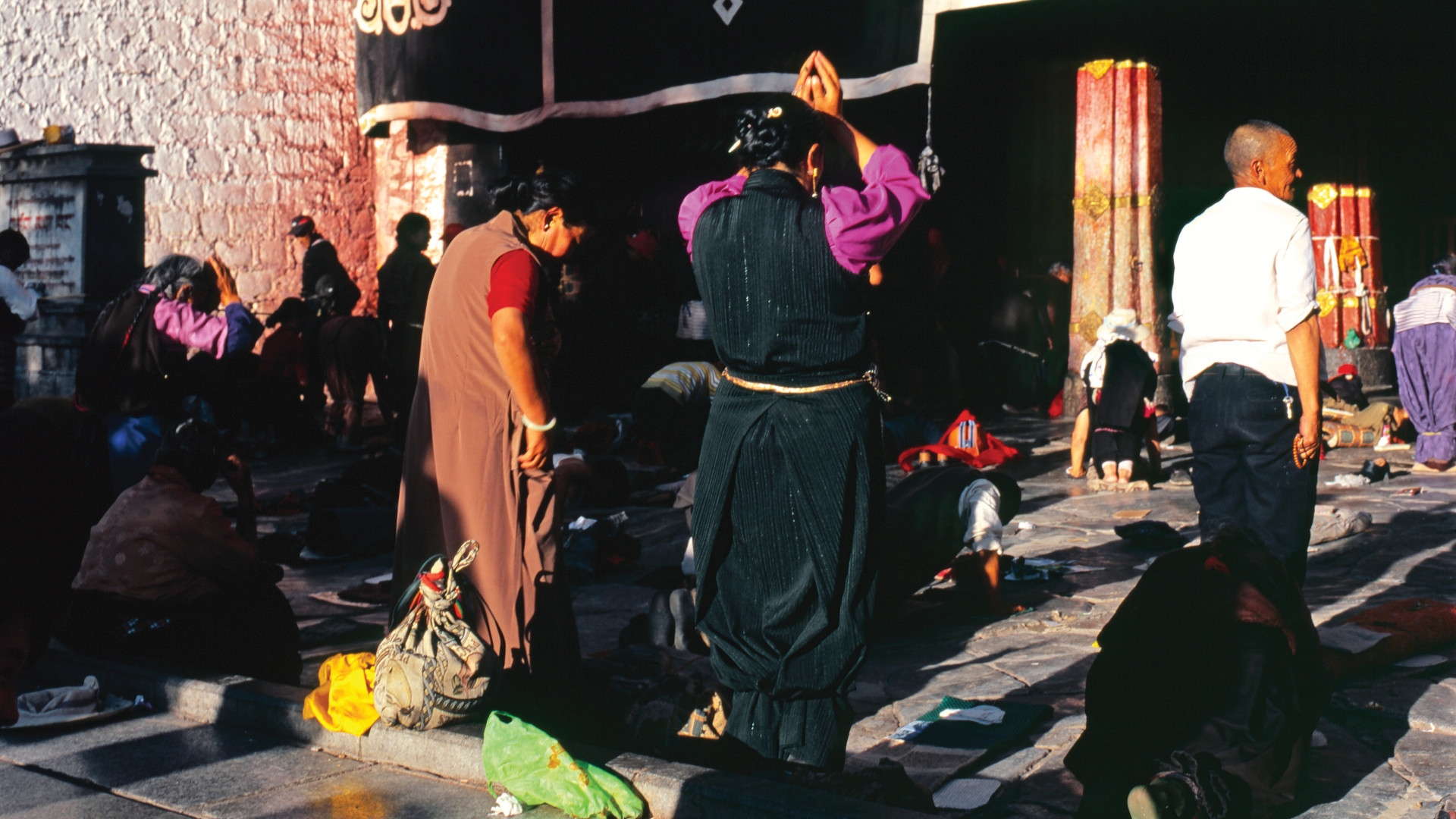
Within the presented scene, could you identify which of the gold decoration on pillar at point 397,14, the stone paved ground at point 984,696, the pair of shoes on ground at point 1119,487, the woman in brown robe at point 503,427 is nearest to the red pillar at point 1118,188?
the pair of shoes on ground at point 1119,487

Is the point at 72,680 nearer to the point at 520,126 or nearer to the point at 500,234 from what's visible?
the point at 500,234

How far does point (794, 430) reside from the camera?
3490 millimetres

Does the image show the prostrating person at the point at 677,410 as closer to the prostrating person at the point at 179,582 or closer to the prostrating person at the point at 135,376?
the prostrating person at the point at 135,376

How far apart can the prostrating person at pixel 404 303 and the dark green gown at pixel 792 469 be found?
25.4 ft

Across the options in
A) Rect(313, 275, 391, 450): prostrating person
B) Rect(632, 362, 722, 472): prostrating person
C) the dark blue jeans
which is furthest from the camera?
Rect(313, 275, 391, 450): prostrating person

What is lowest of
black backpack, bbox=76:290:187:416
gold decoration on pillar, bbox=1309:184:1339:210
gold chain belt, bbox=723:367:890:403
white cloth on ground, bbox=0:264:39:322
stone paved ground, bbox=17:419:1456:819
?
stone paved ground, bbox=17:419:1456:819

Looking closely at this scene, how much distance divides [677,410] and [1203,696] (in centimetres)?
656

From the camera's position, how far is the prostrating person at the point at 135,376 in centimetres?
651

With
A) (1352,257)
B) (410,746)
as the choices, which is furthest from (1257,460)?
(1352,257)

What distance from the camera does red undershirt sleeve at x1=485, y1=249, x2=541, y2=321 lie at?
4.17 m

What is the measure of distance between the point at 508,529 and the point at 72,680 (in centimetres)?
184

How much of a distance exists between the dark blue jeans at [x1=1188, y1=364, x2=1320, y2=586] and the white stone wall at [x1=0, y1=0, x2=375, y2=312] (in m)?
11.4

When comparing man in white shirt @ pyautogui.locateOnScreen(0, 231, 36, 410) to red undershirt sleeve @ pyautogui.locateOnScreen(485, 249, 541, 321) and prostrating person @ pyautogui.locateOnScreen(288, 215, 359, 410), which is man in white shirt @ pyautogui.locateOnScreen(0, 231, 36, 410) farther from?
red undershirt sleeve @ pyautogui.locateOnScreen(485, 249, 541, 321)

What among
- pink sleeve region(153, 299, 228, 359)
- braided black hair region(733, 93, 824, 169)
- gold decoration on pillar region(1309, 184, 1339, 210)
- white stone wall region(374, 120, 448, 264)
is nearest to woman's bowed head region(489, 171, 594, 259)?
braided black hair region(733, 93, 824, 169)
